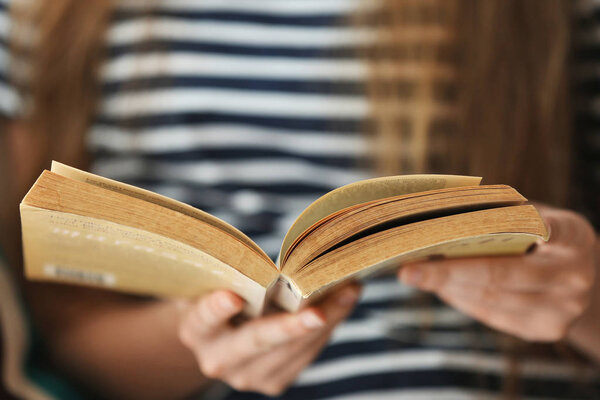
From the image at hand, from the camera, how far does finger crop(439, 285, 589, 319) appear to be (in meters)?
0.56

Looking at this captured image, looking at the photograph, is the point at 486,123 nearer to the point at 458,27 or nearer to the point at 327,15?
the point at 458,27

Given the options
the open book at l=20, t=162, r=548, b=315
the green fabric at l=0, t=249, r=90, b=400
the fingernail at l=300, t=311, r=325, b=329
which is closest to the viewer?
the open book at l=20, t=162, r=548, b=315

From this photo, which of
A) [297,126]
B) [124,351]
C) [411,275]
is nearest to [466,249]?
[411,275]

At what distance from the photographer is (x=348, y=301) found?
557mm

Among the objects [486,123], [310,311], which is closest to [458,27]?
[486,123]

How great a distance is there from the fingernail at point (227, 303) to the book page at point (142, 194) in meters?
0.10

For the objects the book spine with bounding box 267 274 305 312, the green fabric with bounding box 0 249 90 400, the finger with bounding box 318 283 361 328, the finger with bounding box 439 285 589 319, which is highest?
the finger with bounding box 439 285 589 319

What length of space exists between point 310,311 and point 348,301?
0.32 ft

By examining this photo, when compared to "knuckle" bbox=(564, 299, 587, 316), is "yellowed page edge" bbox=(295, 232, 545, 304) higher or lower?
lower

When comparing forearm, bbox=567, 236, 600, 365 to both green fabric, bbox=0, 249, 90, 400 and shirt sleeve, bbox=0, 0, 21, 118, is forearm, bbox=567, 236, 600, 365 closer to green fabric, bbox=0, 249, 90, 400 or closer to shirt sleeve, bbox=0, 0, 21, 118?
green fabric, bbox=0, 249, 90, 400

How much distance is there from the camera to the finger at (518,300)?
562mm

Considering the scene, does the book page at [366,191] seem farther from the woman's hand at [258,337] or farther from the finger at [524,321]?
the finger at [524,321]

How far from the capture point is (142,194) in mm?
380

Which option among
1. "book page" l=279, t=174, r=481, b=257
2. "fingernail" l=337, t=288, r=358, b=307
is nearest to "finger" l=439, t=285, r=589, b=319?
"fingernail" l=337, t=288, r=358, b=307
